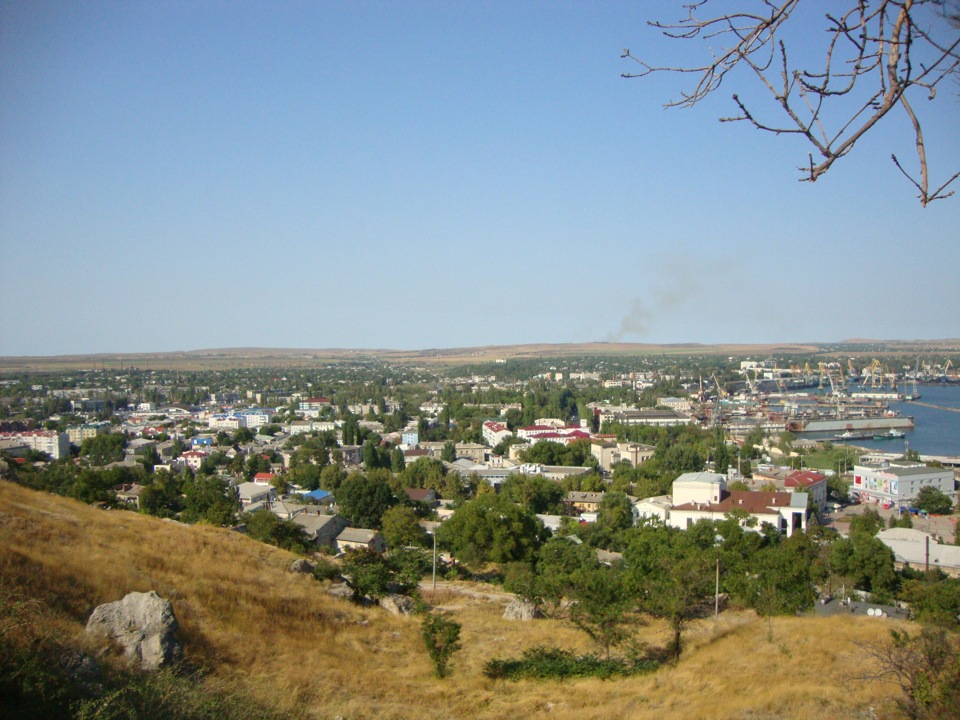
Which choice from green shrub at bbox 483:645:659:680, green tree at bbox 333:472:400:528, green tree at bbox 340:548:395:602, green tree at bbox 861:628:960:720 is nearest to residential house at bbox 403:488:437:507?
green tree at bbox 333:472:400:528

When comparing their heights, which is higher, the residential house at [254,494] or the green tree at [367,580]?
the green tree at [367,580]

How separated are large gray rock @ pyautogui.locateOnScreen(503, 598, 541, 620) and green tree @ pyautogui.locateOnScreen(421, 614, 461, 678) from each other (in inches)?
60.6

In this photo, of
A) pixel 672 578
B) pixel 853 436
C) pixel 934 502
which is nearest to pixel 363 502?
pixel 672 578

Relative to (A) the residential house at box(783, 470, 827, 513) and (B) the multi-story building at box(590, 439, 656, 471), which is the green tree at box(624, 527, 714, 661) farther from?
(B) the multi-story building at box(590, 439, 656, 471)

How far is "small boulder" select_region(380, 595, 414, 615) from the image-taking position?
16.5ft

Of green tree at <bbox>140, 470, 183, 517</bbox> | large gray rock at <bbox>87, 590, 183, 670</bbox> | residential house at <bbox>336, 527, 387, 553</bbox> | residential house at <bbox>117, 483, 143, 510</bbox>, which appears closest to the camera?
large gray rock at <bbox>87, 590, 183, 670</bbox>

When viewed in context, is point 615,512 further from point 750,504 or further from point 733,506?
point 750,504

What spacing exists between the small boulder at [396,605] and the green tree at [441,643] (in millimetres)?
1222

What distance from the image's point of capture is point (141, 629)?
2.81m

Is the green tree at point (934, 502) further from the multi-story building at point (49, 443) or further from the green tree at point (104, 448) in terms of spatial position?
the multi-story building at point (49, 443)

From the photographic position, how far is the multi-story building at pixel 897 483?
14047 millimetres

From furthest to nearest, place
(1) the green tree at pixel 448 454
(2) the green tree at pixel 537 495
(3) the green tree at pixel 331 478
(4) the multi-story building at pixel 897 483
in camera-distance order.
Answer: (1) the green tree at pixel 448 454, (3) the green tree at pixel 331 478, (4) the multi-story building at pixel 897 483, (2) the green tree at pixel 537 495

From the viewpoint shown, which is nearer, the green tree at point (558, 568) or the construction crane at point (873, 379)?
the green tree at point (558, 568)

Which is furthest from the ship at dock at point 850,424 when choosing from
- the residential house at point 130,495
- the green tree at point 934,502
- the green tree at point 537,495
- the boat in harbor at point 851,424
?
the residential house at point 130,495
